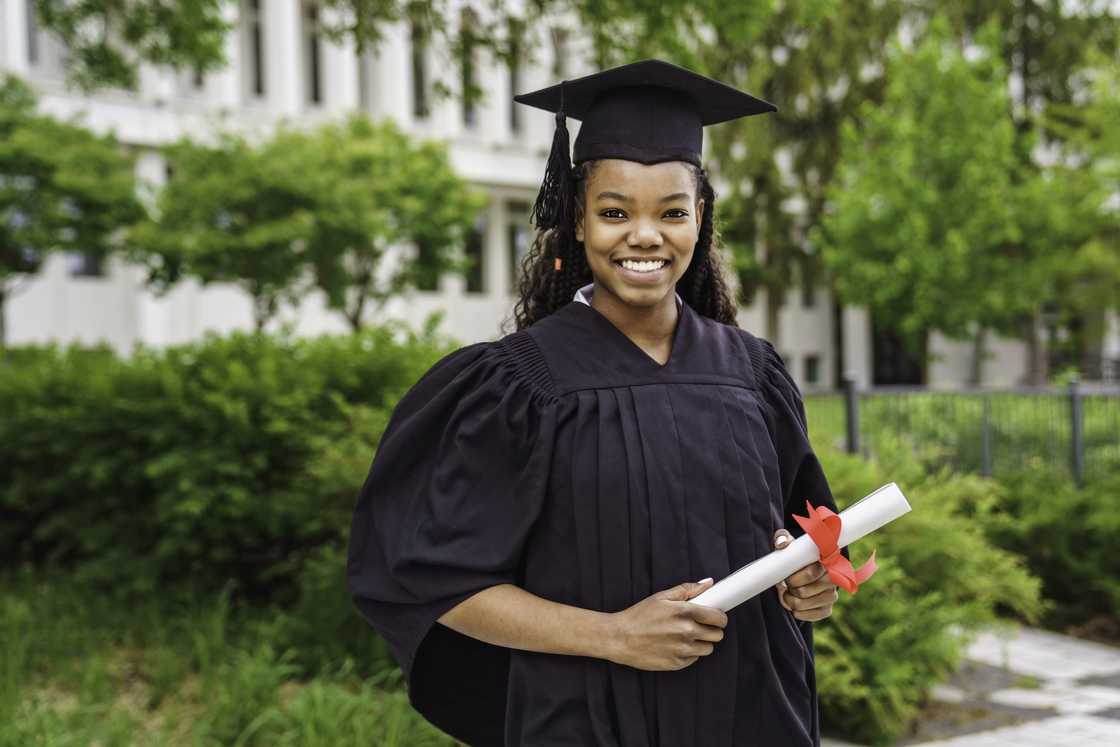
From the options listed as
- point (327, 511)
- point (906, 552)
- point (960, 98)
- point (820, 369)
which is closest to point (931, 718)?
point (906, 552)

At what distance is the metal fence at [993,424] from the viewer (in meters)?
8.97

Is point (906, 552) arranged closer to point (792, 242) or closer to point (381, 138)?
point (381, 138)

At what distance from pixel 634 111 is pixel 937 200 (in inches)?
1004

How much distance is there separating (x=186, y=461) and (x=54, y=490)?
140 centimetres

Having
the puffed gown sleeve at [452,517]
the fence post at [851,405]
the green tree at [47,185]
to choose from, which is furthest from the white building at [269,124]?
the puffed gown sleeve at [452,517]

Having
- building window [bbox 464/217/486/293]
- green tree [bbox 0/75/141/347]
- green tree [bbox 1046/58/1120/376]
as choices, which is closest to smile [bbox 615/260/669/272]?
green tree [bbox 0/75/141/347]

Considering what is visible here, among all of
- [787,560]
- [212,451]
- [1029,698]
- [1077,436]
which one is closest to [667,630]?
[787,560]

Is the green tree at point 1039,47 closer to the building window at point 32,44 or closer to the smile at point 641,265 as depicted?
the building window at point 32,44

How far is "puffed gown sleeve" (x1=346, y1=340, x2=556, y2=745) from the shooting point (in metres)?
1.90

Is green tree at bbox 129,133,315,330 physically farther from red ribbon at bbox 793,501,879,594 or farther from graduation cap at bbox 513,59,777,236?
red ribbon at bbox 793,501,879,594

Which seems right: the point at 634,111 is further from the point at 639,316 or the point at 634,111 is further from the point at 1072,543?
the point at 1072,543

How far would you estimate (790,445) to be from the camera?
6.99 ft

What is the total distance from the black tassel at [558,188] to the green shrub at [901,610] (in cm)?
319

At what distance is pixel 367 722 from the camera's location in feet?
14.6
